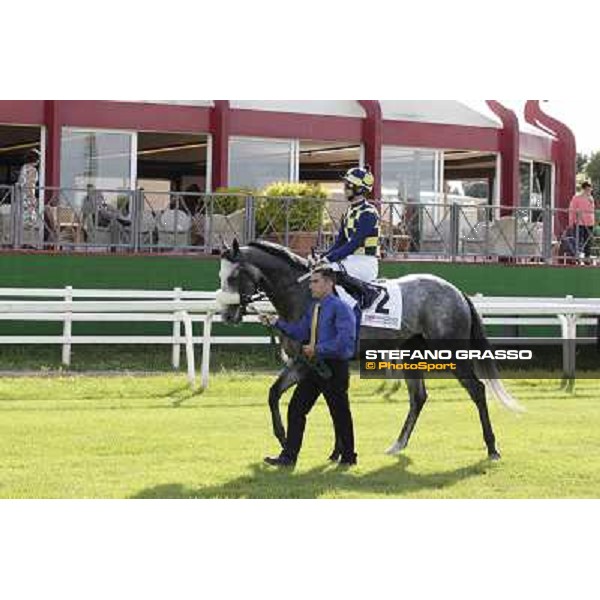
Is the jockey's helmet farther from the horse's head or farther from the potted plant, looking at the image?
the potted plant

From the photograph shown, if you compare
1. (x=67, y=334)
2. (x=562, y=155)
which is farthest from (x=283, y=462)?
(x=562, y=155)

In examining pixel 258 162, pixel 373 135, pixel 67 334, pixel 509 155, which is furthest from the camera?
pixel 509 155

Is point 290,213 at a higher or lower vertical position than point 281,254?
higher

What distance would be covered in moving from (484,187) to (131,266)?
8349 millimetres

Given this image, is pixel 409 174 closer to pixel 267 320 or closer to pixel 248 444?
pixel 248 444

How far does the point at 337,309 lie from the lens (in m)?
9.41

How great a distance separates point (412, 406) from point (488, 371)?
0.67 meters

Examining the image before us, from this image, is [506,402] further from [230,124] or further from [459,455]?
[230,124]

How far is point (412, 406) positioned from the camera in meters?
10.6

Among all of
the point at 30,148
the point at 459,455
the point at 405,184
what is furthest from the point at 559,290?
the point at 459,455

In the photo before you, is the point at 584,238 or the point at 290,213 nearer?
the point at 290,213

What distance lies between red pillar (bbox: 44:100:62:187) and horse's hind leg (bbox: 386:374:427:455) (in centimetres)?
1032

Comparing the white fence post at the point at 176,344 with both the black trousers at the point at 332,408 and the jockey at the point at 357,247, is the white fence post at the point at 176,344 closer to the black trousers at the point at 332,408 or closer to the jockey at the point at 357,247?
the jockey at the point at 357,247

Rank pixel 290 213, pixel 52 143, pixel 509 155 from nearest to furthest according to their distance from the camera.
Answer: pixel 290 213 → pixel 52 143 → pixel 509 155
